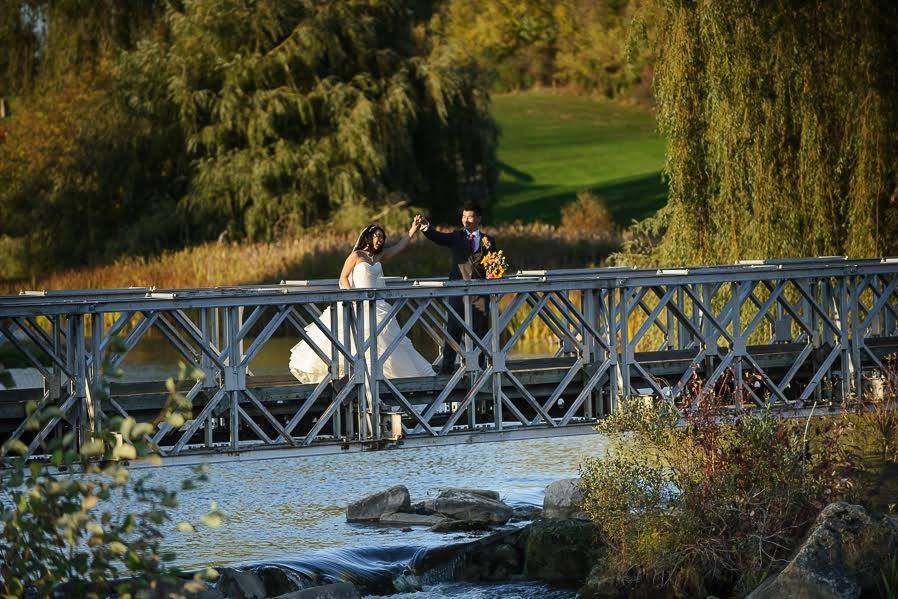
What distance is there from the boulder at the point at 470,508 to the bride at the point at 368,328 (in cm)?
→ 119

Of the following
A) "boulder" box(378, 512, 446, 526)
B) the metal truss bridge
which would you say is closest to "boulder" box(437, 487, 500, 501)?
"boulder" box(378, 512, 446, 526)

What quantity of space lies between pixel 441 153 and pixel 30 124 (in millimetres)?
12266

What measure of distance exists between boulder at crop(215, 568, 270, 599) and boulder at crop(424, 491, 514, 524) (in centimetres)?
268

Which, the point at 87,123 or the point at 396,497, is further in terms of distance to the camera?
the point at 87,123

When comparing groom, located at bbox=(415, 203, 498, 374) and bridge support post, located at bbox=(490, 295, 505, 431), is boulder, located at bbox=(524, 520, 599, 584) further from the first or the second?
groom, located at bbox=(415, 203, 498, 374)

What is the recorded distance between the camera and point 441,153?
3628cm

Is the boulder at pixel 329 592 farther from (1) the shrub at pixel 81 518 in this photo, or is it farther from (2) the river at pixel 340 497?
(1) the shrub at pixel 81 518

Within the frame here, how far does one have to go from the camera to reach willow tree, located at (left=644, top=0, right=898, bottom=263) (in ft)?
59.1

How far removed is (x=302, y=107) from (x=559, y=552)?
22.8m

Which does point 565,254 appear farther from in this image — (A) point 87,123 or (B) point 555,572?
(B) point 555,572

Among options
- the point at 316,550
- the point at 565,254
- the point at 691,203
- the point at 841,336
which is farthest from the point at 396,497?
the point at 565,254

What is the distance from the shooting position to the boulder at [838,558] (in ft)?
34.7

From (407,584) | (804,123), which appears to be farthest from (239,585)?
(804,123)

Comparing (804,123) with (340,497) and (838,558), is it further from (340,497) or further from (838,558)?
(838,558)
